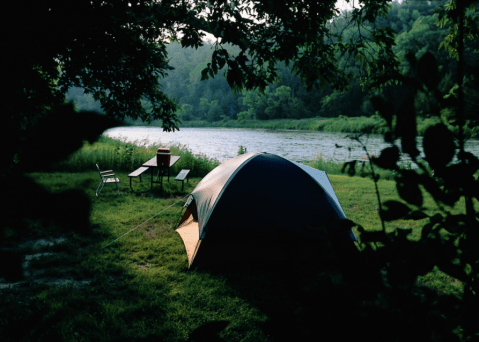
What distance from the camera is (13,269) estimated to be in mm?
644

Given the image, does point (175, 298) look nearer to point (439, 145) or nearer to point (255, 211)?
point (255, 211)

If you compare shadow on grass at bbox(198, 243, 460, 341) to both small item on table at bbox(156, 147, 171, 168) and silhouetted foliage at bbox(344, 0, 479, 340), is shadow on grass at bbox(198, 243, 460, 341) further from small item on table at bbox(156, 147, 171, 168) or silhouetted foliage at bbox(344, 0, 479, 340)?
small item on table at bbox(156, 147, 171, 168)

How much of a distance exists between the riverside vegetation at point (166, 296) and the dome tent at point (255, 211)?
0.25 meters

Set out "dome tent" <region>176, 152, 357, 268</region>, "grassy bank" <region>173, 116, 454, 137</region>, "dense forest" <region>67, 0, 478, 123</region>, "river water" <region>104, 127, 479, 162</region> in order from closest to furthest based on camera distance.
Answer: "dome tent" <region>176, 152, 357, 268</region> < "river water" <region>104, 127, 479, 162</region> < "grassy bank" <region>173, 116, 454, 137</region> < "dense forest" <region>67, 0, 478, 123</region>

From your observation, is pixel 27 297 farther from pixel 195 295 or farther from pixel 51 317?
pixel 195 295

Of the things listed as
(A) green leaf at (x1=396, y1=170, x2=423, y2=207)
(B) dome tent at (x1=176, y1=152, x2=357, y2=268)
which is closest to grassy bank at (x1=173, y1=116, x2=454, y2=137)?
(B) dome tent at (x1=176, y1=152, x2=357, y2=268)

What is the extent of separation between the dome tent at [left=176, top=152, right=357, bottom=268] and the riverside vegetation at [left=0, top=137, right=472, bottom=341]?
0.82ft

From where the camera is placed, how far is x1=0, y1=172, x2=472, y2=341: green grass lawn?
0.69 metres

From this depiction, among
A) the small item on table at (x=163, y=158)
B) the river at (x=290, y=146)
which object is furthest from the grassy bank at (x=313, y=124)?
the small item on table at (x=163, y=158)

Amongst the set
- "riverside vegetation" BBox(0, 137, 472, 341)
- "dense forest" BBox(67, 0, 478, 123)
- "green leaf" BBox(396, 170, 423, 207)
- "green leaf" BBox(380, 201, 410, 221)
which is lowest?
"riverside vegetation" BBox(0, 137, 472, 341)

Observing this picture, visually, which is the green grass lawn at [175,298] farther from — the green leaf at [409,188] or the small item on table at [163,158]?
the small item on table at [163,158]

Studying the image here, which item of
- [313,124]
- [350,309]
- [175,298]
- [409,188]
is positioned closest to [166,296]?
[175,298]

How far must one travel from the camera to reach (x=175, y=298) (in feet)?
10.8

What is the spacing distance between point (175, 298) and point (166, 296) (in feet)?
0.34
